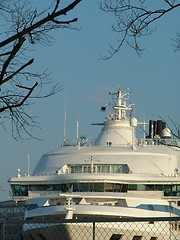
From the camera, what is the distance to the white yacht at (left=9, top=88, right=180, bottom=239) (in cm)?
3378

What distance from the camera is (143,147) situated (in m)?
41.8

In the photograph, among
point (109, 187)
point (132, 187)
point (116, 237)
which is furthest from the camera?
point (132, 187)

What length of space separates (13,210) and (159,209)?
30.7ft

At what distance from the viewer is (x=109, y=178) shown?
1453 inches

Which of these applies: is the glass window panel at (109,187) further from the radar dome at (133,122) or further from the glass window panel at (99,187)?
the radar dome at (133,122)

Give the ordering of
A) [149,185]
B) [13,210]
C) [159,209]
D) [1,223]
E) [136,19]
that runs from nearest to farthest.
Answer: [136,19]
[1,223]
[159,209]
[149,185]
[13,210]

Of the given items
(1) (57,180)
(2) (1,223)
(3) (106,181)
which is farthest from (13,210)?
(2) (1,223)

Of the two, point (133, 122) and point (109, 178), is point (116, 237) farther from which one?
point (133, 122)

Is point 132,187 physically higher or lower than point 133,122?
lower

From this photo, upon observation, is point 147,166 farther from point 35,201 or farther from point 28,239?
point 28,239

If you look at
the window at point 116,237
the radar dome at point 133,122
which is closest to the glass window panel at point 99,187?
A: the window at point 116,237

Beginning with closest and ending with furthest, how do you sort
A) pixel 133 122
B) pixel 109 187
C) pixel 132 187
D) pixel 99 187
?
pixel 99 187 < pixel 109 187 < pixel 132 187 < pixel 133 122

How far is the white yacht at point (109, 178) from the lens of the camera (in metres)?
33.8

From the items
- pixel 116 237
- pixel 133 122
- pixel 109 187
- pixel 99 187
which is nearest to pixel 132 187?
pixel 109 187
